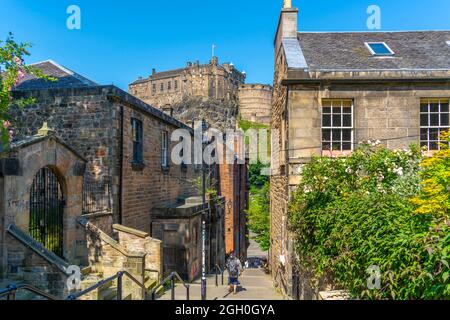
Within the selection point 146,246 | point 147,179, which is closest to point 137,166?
point 147,179

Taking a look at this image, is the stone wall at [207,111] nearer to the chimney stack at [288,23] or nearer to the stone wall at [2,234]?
the chimney stack at [288,23]

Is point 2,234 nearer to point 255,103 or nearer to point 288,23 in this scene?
point 288,23

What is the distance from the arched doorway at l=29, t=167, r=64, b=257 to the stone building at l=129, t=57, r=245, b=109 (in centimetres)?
9049

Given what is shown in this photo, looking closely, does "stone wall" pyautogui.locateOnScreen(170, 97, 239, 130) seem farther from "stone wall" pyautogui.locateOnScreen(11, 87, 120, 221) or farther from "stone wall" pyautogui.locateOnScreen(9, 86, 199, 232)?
"stone wall" pyautogui.locateOnScreen(11, 87, 120, 221)

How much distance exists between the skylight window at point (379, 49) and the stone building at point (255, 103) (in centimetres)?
9090

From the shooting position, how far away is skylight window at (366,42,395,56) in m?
13.2

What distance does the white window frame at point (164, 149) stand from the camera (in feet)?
61.2

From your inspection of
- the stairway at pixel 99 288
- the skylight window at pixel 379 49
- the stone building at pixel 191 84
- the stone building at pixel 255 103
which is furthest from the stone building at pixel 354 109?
the stone building at pixel 255 103

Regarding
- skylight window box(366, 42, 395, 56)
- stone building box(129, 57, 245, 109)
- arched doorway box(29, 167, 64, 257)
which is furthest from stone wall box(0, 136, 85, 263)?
stone building box(129, 57, 245, 109)

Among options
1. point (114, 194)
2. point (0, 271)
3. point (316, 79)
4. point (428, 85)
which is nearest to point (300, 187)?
point (316, 79)

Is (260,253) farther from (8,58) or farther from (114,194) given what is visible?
(8,58)

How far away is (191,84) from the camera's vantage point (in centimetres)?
10238

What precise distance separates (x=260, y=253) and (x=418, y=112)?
144 ft

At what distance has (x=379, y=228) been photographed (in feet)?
20.9
